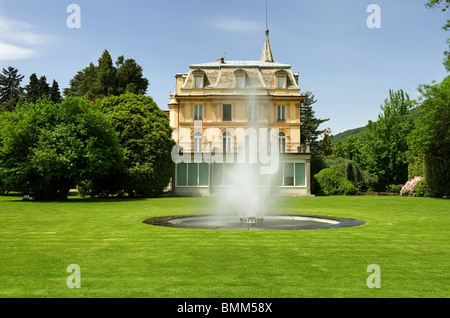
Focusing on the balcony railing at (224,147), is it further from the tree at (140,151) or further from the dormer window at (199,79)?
the tree at (140,151)

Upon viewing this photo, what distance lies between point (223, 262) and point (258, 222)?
879cm

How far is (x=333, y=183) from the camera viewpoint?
48.9 meters

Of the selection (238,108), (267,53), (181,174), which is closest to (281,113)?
(238,108)

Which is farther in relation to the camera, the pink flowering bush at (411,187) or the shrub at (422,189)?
the pink flowering bush at (411,187)

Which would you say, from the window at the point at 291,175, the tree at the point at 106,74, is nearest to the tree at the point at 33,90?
the tree at the point at 106,74

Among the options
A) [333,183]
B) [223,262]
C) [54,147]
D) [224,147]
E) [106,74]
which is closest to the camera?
[223,262]

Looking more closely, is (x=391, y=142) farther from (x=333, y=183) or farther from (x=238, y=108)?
(x=238, y=108)

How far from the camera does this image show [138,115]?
147 feet

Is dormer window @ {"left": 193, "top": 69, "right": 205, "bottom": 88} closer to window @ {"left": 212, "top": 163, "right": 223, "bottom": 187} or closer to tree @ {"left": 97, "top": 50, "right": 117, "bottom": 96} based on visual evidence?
window @ {"left": 212, "top": 163, "right": 223, "bottom": 187}

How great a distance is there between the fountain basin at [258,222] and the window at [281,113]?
117 ft

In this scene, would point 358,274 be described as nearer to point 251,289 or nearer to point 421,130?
point 251,289

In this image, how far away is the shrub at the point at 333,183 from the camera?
158 feet

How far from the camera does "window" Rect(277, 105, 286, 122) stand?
55781 mm
